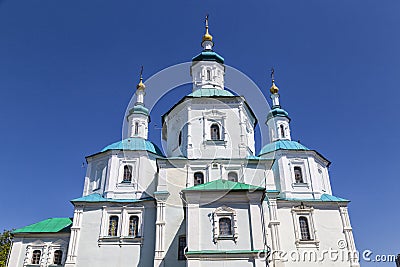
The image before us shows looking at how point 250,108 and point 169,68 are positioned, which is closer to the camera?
point 169,68

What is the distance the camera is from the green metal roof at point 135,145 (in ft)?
86.3

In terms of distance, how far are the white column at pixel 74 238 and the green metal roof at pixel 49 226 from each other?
7.33ft

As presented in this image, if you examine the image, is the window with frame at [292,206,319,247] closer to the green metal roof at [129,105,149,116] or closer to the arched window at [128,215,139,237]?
the arched window at [128,215,139,237]

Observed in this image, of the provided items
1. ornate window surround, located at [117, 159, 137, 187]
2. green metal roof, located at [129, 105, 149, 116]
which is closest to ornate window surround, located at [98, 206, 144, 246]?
ornate window surround, located at [117, 159, 137, 187]

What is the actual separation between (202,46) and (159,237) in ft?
65.2

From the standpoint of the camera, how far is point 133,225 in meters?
22.6

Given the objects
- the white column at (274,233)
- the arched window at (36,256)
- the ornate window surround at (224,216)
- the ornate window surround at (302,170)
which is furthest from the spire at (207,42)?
the arched window at (36,256)

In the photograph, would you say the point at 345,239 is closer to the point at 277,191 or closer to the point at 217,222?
the point at 277,191

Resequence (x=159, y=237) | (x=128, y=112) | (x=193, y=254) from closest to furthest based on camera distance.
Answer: (x=193, y=254)
(x=159, y=237)
(x=128, y=112)

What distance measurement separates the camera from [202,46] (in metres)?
34.0

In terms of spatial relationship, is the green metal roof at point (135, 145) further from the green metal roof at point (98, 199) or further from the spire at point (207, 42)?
the spire at point (207, 42)

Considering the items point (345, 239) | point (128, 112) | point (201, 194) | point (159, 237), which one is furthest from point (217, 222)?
point (128, 112)

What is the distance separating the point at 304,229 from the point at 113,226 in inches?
499

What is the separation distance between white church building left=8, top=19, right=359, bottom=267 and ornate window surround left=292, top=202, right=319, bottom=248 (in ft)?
0.21
